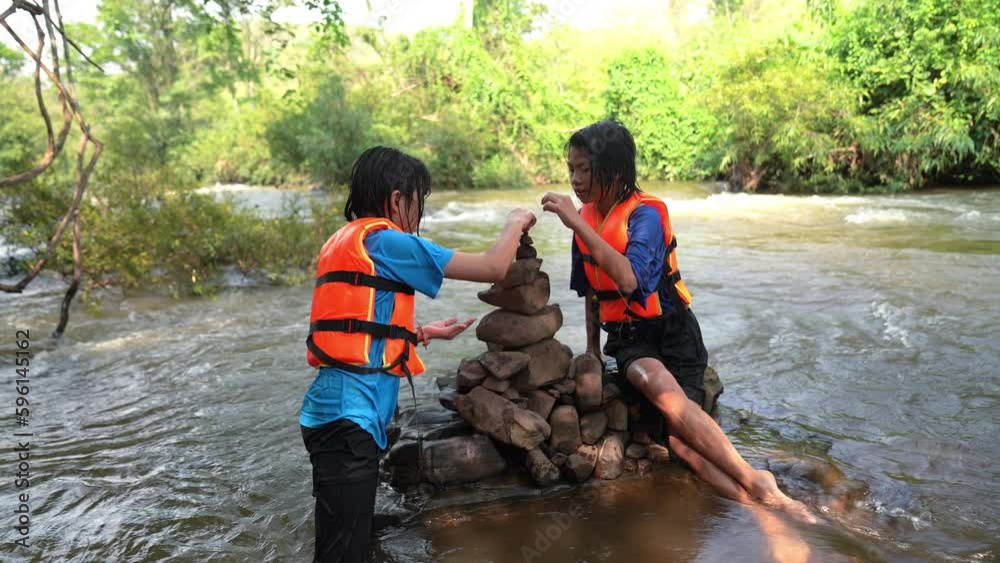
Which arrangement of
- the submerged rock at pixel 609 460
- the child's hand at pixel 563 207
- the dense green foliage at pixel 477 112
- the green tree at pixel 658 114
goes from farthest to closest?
the green tree at pixel 658 114, the dense green foliage at pixel 477 112, the submerged rock at pixel 609 460, the child's hand at pixel 563 207

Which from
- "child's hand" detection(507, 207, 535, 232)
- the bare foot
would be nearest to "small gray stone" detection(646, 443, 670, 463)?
the bare foot

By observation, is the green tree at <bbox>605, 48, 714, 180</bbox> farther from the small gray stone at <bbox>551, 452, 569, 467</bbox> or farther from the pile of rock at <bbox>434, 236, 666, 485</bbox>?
the small gray stone at <bbox>551, 452, 569, 467</bbox>

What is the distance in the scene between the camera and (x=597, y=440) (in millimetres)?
3879

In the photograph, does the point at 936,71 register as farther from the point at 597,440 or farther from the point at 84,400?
the point at 84,400

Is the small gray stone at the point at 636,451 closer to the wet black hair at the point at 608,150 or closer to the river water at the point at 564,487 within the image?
the river water at the point at 564,487

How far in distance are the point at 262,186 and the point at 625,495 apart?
34.5 m

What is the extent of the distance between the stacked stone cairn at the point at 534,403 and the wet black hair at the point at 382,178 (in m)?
1.13

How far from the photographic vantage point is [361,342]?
2568 mm

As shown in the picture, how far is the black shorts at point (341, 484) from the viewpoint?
2510mm

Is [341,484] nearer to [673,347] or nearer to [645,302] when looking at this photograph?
[645,302]

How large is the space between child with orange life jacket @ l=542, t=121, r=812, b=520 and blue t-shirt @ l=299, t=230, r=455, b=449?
0.89m

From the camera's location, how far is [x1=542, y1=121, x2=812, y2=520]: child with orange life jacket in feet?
11.3

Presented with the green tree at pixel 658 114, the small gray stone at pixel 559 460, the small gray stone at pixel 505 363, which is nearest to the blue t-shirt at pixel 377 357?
the small gray stone at pixel 505 363

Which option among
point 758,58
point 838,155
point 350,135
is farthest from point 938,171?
point 350,135
